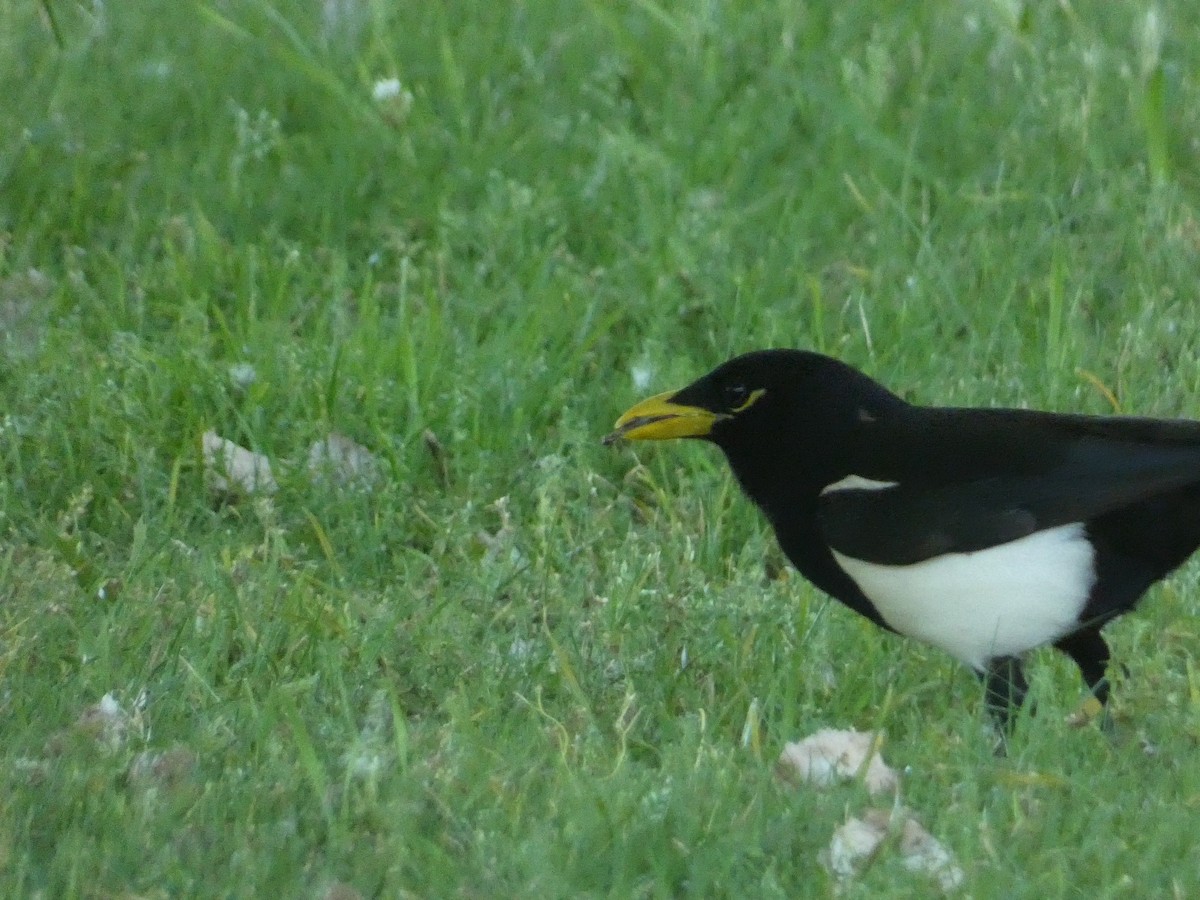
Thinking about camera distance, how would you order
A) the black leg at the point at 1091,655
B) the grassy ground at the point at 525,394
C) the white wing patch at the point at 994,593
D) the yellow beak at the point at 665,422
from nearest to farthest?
the grassy ground at the point at 525,394 → the white wing patch at the point at 994,593 → the black leg at the point at 1091,655 → the yellow beak at the point at 665,422

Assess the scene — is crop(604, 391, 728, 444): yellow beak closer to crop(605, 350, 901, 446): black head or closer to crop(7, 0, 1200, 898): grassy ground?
crop(605, 350, 901, 446): black head

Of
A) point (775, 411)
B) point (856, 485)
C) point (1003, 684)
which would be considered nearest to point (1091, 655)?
point (1003, 684)

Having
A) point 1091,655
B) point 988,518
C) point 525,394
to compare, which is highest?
point 988,518

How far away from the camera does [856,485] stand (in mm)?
3900

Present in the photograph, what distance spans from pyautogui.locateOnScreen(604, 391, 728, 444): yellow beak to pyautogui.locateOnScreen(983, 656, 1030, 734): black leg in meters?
0.69

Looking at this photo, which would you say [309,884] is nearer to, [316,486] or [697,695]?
[697,695]

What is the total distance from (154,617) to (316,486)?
0.77m

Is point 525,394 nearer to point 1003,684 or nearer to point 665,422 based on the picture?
point 665,422

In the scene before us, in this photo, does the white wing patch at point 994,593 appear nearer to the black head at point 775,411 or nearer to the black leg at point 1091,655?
the black leg at point 1091,655

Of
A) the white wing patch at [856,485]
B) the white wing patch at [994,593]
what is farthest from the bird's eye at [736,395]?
the white wing patch at [994,593]

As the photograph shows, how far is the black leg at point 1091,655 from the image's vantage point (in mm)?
3852

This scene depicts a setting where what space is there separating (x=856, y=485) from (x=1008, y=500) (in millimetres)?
277

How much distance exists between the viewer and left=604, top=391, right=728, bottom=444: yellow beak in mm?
4098

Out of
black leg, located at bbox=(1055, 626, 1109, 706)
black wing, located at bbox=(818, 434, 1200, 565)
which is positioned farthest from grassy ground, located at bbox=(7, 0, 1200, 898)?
black wing, located at bbox=(818, 434, 1200, 565)
